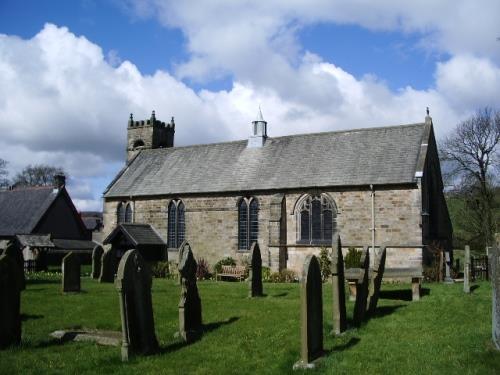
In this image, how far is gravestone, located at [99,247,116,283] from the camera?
24.2 m

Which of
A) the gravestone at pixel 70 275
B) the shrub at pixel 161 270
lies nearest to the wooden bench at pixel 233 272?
the shrub at pixel 161 270

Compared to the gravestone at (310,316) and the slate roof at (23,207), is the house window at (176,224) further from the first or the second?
the gravestone at (310,316)

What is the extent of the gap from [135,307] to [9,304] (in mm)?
2936

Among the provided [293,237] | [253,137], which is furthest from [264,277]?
[253,137]

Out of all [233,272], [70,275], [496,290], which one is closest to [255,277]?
[70,275]

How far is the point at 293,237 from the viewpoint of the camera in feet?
96.9

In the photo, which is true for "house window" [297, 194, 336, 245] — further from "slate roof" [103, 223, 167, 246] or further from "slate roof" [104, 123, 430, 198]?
"slate roof" [103, 223, 167, 246]

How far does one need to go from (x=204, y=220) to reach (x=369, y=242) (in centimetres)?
1054

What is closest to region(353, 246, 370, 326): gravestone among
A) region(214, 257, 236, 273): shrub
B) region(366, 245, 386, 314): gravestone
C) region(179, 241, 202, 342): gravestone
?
region(366, 245, 386, 314): gravestone

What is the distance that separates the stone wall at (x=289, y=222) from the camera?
26.4m

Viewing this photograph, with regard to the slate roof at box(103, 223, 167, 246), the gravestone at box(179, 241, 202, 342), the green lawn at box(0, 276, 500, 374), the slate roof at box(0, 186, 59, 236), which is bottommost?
the green lawn at box(0, 276, 500, 374)

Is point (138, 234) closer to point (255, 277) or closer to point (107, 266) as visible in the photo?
point (107, 266)

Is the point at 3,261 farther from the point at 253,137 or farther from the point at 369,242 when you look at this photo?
the point at 253,137

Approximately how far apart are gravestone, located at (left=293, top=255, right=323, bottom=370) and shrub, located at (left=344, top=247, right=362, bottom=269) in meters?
16.0
